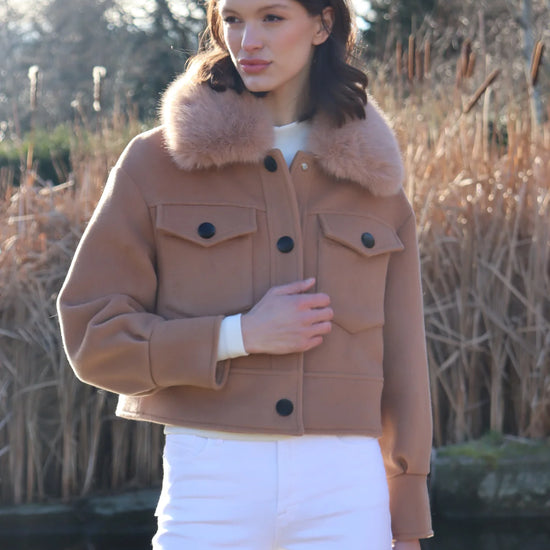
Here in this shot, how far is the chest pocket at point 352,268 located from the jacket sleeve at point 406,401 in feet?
0.21

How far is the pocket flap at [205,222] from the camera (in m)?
1.68

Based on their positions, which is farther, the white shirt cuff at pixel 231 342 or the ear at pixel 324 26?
the ear at pixel 324 26

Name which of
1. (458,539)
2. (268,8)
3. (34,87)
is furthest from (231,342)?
(34,87)

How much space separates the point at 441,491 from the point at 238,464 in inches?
87.6

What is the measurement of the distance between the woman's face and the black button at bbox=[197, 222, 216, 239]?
260 mm

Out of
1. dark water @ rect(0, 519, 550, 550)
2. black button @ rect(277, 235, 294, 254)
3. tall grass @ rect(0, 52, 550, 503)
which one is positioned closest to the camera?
black button @ rect(277, 235, 294, 254)

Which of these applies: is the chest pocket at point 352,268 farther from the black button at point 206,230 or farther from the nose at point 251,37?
the nose at point 251,37

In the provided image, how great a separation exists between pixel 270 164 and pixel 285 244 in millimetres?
153

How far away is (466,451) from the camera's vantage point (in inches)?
144

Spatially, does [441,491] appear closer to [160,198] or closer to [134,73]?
[160,198]

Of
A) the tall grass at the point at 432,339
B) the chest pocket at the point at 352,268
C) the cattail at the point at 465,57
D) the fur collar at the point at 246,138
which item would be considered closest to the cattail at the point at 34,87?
the tall grass at the point at 432,339

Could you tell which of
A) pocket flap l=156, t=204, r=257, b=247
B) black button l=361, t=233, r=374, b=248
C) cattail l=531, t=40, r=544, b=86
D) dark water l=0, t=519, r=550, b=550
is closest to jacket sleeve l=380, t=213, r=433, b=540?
black button l=361, t=233, r=374, b=248

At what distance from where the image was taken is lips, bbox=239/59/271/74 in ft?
5.71

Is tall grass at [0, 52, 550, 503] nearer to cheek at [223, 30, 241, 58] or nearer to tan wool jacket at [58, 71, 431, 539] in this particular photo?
tan wool jacket at [58, 71, 431, 539]
